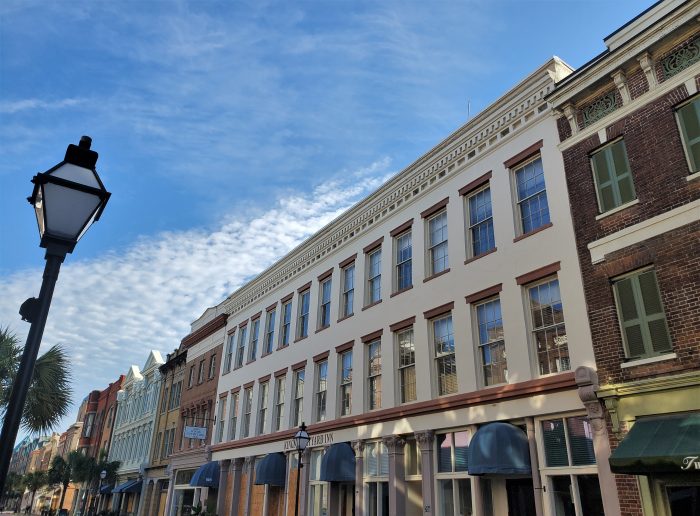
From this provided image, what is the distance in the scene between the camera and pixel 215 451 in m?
29.8

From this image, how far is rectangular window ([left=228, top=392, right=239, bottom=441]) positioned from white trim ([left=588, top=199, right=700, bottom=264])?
21.6 m

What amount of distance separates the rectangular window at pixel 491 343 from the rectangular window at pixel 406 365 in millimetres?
2943

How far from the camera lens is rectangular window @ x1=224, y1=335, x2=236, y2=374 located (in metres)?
31.8

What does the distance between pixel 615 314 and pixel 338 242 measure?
Answer: 13427 millimetres

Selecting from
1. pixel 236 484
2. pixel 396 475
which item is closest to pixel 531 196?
pixel 396 475

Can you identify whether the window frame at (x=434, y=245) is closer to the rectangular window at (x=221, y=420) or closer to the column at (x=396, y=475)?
the column at (x=396, y=475)

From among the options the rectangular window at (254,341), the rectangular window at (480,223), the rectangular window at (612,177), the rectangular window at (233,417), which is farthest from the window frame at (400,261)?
the rectangular window at (233,417)

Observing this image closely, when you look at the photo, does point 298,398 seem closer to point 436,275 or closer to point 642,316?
point 436,275

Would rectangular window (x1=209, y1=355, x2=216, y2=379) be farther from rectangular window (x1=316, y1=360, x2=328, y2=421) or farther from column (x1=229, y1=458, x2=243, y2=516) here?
rectangular window (x1=316, y1=360, x2=328, y2=421)

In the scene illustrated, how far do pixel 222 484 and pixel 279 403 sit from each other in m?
6.07

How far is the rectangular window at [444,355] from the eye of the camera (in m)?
16.3

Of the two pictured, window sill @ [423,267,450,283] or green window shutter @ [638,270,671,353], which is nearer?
green window shutter @ [638,270,671,353]

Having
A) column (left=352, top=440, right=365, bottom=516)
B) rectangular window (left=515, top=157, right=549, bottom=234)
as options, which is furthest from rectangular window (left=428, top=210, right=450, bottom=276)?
column (left=352, top=440, right=365, bottom=516)

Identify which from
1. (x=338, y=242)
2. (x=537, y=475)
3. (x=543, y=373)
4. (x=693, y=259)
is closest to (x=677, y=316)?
(x=693, y=259)
